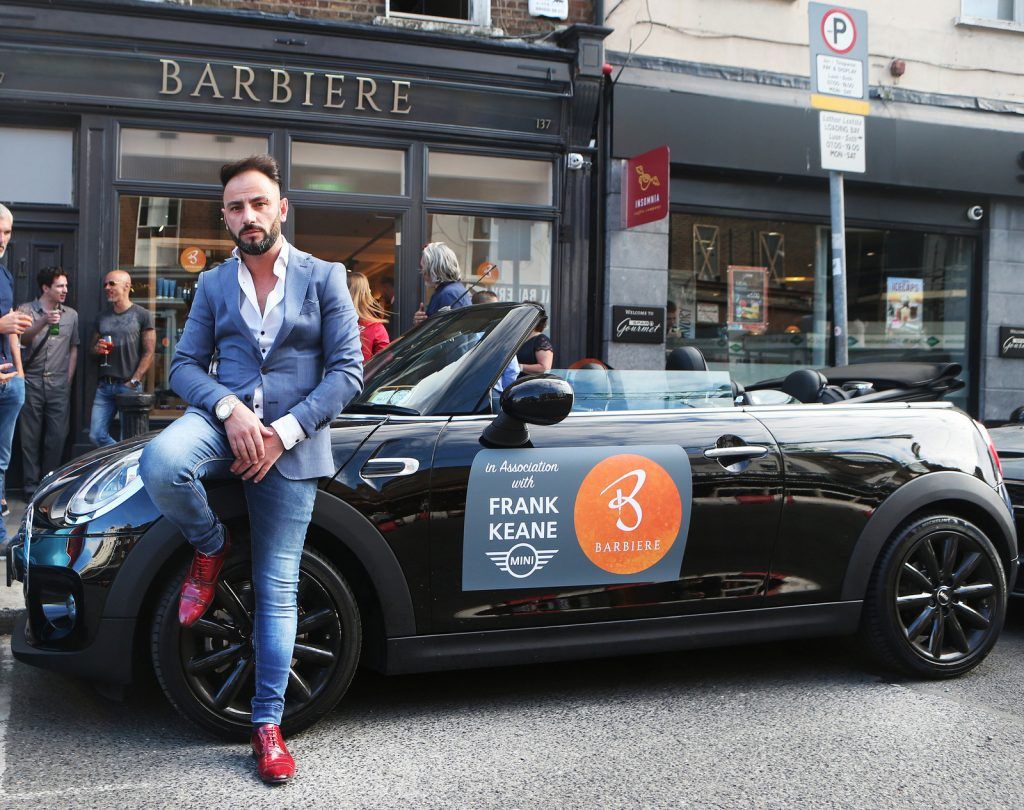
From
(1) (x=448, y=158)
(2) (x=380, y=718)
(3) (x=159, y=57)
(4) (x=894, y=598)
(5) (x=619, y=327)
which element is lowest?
(2) (x=380, y=718)

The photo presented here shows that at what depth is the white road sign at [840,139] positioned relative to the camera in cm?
706

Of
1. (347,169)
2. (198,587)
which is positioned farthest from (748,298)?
(198,587)

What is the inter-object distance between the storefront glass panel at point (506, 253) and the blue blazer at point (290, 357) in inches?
250

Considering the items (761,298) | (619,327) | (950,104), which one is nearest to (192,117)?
(619,327)

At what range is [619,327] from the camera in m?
9.80

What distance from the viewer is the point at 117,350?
8.16 metres

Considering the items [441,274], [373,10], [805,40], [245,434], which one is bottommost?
[245,434]

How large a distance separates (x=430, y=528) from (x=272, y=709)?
78 cm

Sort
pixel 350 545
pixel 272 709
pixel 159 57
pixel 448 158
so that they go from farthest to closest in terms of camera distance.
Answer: pixel 448 158, pixel 159 57, pixel 350 545, pixel 272 709

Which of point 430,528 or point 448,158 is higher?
point 448,158

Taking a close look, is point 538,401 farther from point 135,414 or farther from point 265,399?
point 135,414

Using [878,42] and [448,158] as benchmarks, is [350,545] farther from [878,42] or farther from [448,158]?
[878,42]

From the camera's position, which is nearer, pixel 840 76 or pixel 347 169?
pixel 840 76

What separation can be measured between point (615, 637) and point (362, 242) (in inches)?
251
